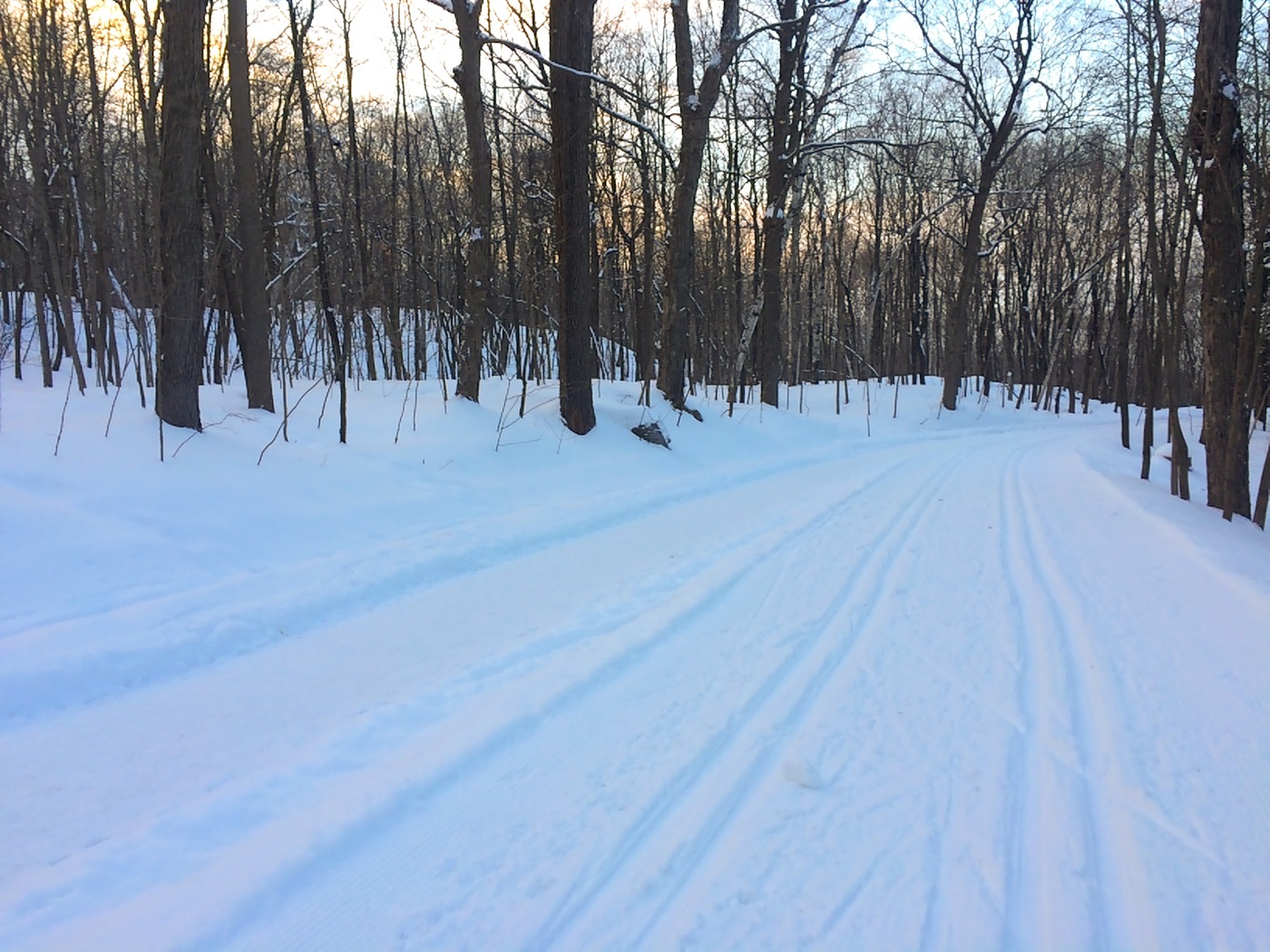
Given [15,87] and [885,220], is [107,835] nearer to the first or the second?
[15,87]

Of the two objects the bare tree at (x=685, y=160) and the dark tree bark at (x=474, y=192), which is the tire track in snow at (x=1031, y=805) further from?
the bare tree at (x=685, y=160)

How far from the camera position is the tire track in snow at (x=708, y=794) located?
2.12 metres

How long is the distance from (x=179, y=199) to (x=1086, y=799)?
8.63 m

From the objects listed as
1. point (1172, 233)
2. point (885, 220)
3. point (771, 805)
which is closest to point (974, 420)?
point (1172, 233)

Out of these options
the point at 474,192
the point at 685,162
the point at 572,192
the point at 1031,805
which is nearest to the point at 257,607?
the point at 1031,805

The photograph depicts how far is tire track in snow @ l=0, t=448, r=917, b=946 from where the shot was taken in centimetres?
216

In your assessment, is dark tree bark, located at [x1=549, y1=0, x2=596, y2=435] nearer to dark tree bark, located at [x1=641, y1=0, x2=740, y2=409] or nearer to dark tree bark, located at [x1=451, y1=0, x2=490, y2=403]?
dark tree bark, located at [x1=451, y1=0, x2=490, y2=403]

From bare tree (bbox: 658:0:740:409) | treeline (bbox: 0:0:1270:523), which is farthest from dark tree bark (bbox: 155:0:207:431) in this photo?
bare tree (bbox: 658:0:740:409)

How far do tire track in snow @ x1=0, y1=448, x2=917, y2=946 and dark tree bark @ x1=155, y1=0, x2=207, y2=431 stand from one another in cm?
541

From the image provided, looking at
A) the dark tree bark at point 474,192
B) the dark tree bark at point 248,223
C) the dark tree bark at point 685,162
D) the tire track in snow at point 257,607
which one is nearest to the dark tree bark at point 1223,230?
the dark tree bark at point 685,162

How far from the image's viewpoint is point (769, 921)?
2.09m

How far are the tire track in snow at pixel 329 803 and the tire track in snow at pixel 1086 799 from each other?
1.90m

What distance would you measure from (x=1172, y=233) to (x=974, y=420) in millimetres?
13052

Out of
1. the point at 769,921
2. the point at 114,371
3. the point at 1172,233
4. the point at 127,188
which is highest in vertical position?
the point at 127,188
